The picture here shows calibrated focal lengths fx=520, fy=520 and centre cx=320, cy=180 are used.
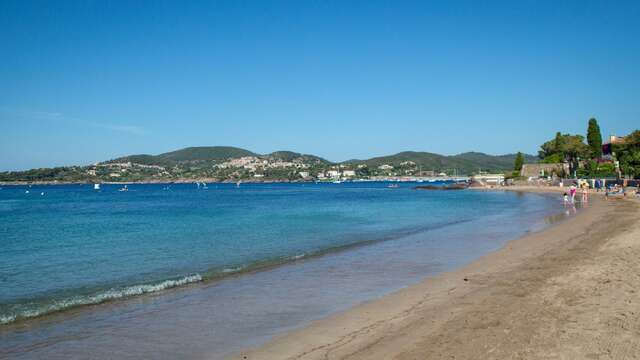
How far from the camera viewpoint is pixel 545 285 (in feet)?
38.9

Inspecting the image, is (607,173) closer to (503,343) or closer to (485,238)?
(485,238)

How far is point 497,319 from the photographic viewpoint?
9.11 metres

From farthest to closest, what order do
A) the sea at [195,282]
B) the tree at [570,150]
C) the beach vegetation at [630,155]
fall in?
1. the tree at [570,150]
2. the beach vegetation at [630,155]
3. the sea at [195,282]

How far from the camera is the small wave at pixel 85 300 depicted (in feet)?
37.7

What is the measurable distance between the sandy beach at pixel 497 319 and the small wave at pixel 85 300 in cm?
594

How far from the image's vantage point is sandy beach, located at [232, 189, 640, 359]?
750cm

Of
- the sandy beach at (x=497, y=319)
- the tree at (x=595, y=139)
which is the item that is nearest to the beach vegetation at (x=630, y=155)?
the tree at (x=595, y=139)

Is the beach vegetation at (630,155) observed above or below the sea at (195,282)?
above

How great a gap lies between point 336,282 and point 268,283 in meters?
1.89

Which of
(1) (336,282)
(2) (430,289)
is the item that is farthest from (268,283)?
(2) (430,289)

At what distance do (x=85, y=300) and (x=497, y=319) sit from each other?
9.65 m

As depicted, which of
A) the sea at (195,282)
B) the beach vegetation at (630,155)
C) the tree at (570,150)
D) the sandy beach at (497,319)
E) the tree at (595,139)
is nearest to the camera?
the sandy beach at (497,319)

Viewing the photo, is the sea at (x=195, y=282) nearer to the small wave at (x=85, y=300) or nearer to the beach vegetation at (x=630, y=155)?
the small wave at (x=85, y=300)

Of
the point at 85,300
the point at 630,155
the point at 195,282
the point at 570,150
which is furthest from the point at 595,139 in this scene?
the point at 85,300
